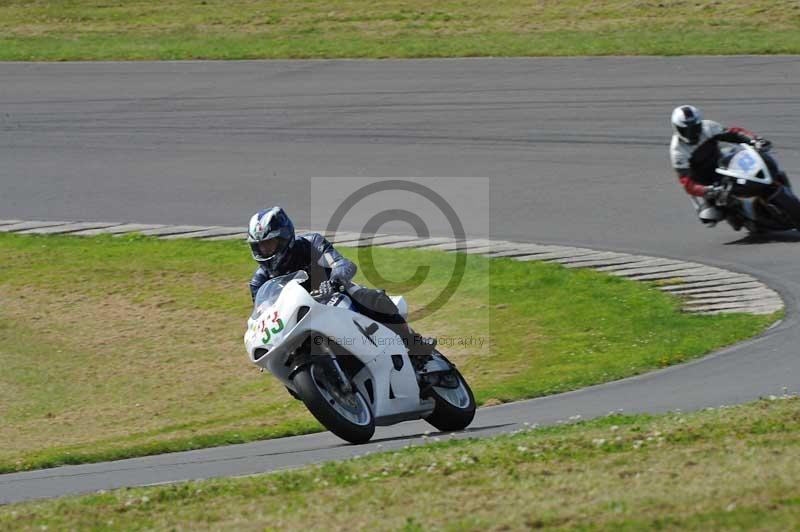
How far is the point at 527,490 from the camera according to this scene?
6777 mm

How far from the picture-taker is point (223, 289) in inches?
604

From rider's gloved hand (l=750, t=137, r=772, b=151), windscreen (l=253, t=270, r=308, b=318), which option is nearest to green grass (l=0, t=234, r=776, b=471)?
windscreen (l=253, t=270, r=308, b=318)

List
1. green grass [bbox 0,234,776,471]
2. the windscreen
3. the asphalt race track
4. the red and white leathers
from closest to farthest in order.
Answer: the windscreen < green grass [bbox 0,234,776,471] < the red and white leathers < the asphalt race track

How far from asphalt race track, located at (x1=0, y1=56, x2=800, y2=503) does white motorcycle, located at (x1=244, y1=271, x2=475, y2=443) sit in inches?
172

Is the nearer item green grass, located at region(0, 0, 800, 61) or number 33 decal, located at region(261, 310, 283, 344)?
number 33 decal, located at region(261, 310, 283, 344)

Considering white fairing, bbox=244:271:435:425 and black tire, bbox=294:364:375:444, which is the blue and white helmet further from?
black tire, bbox=294:364:375:444

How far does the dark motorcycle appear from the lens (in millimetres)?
14844

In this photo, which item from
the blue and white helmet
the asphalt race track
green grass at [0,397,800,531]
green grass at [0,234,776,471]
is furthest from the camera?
the asphalt race track

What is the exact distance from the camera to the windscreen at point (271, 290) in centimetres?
912

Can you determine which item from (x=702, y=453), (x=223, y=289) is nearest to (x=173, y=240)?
(x=223, y=289)

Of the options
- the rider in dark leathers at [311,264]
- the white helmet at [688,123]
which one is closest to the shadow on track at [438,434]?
the rider in dark leathers at [311,264]

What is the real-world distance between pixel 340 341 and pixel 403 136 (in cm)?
1171

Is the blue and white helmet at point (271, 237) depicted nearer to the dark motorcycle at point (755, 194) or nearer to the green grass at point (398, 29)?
the dark motorcycle at point (755, 194)

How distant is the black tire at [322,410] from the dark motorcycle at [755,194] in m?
7.58
